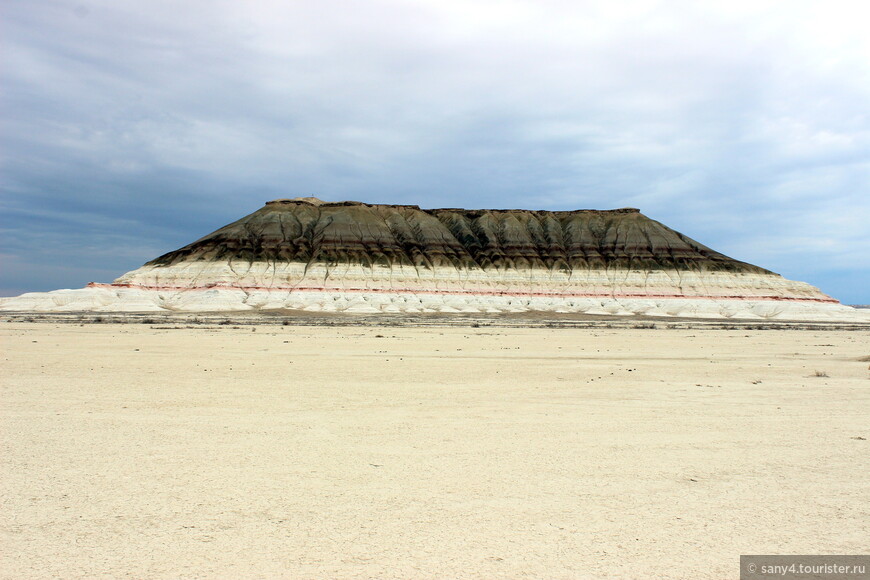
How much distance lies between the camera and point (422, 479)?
20.4 feet

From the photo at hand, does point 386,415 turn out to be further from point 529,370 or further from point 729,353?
point 729,353

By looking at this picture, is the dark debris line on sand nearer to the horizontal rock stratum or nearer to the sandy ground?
the horizontal rock stratum

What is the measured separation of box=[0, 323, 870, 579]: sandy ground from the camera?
441 centimetres

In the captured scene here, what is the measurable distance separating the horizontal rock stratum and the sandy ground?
274 feet

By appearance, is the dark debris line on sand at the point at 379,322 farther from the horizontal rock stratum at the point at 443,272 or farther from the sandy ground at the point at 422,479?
the sandy ground at the point at 422,479

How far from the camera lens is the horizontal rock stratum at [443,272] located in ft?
317

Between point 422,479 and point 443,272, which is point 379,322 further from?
point 422,479

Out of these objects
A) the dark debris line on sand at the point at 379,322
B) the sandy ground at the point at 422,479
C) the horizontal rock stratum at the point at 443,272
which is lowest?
the dark debris line on sand at the point at 379,322

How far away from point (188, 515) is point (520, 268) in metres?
115

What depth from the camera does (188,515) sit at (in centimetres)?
514

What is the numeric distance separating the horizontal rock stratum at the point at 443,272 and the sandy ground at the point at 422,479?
3284 inches

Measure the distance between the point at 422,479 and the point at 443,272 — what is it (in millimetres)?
107135

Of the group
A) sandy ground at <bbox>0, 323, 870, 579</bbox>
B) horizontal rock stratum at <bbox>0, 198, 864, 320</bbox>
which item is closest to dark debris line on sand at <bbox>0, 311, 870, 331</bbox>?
horizontal rock stratum at <bbox>0, 198, 864, 320</bbox>

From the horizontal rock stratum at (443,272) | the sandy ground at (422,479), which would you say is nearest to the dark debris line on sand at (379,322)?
the horizontal rock stratum at (443,272)
